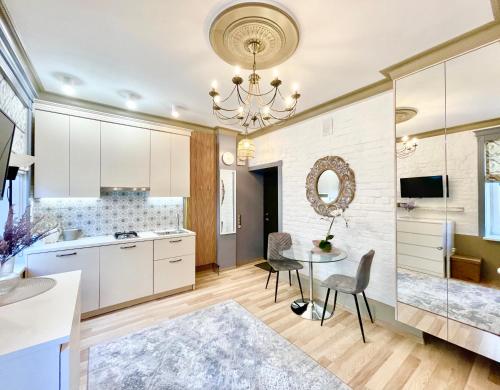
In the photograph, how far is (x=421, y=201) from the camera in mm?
2240

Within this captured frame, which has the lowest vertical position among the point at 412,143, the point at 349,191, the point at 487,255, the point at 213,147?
the point at 487,255

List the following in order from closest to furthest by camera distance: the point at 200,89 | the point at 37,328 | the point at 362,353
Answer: the point at 37,328
the point at 362,353
the point at 200,89

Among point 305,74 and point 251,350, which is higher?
point 305,74

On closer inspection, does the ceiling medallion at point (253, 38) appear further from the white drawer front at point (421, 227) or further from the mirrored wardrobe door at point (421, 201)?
the white drawer front at point (421, 227)

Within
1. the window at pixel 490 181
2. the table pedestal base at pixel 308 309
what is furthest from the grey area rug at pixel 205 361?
the window at pixel 490 181

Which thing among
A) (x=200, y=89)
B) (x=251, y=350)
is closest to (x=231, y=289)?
(x=251, y=350)

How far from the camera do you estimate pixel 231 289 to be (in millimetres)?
3469

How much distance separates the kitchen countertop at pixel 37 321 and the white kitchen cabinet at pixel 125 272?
1.43m

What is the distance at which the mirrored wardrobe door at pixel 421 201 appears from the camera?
83.0 inches

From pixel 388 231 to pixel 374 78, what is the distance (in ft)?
5.76

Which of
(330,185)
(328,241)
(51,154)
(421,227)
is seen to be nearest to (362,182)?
(330,185)

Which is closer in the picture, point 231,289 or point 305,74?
point 305,74

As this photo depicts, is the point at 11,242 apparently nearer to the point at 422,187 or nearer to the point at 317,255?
the point at 317,255

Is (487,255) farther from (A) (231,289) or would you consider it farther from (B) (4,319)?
(B) (4,319)
